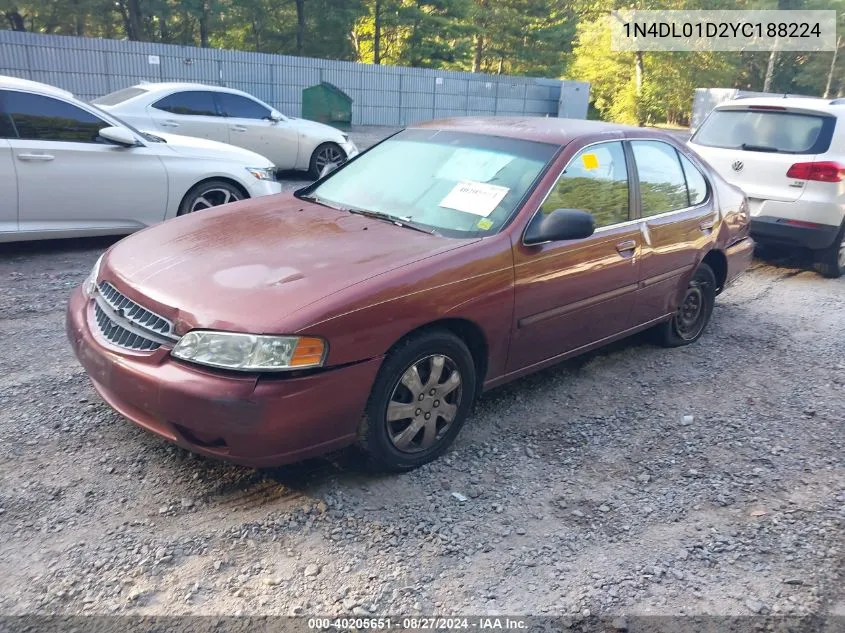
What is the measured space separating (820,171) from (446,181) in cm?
493

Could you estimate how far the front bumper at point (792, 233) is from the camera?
24.2 ft

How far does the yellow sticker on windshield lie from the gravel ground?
1372 millimetres

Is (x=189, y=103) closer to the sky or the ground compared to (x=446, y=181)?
closer to the sky

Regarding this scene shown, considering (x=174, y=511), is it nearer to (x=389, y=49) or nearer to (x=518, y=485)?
(x=518, y=485)

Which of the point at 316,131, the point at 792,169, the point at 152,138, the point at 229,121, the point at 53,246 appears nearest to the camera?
the point at 53,246

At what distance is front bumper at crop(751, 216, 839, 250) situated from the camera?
7367 millimetres

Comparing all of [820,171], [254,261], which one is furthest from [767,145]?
[254,261]

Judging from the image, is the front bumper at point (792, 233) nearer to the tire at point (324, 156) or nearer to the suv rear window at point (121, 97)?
the tire at point (324, 156)

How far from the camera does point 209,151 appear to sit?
7.25 metres

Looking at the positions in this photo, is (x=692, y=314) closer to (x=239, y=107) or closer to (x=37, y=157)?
(x=37, y=157)

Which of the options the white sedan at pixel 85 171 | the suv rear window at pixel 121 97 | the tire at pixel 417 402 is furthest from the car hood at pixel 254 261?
the suv rear window at pixel 121 97

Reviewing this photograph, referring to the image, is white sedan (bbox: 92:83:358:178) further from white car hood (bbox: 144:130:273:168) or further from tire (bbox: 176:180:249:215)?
tire (bbox: 176:180:249:215)

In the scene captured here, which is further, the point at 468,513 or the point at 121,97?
the point at 121,97

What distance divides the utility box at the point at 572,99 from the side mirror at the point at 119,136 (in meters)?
23.7
